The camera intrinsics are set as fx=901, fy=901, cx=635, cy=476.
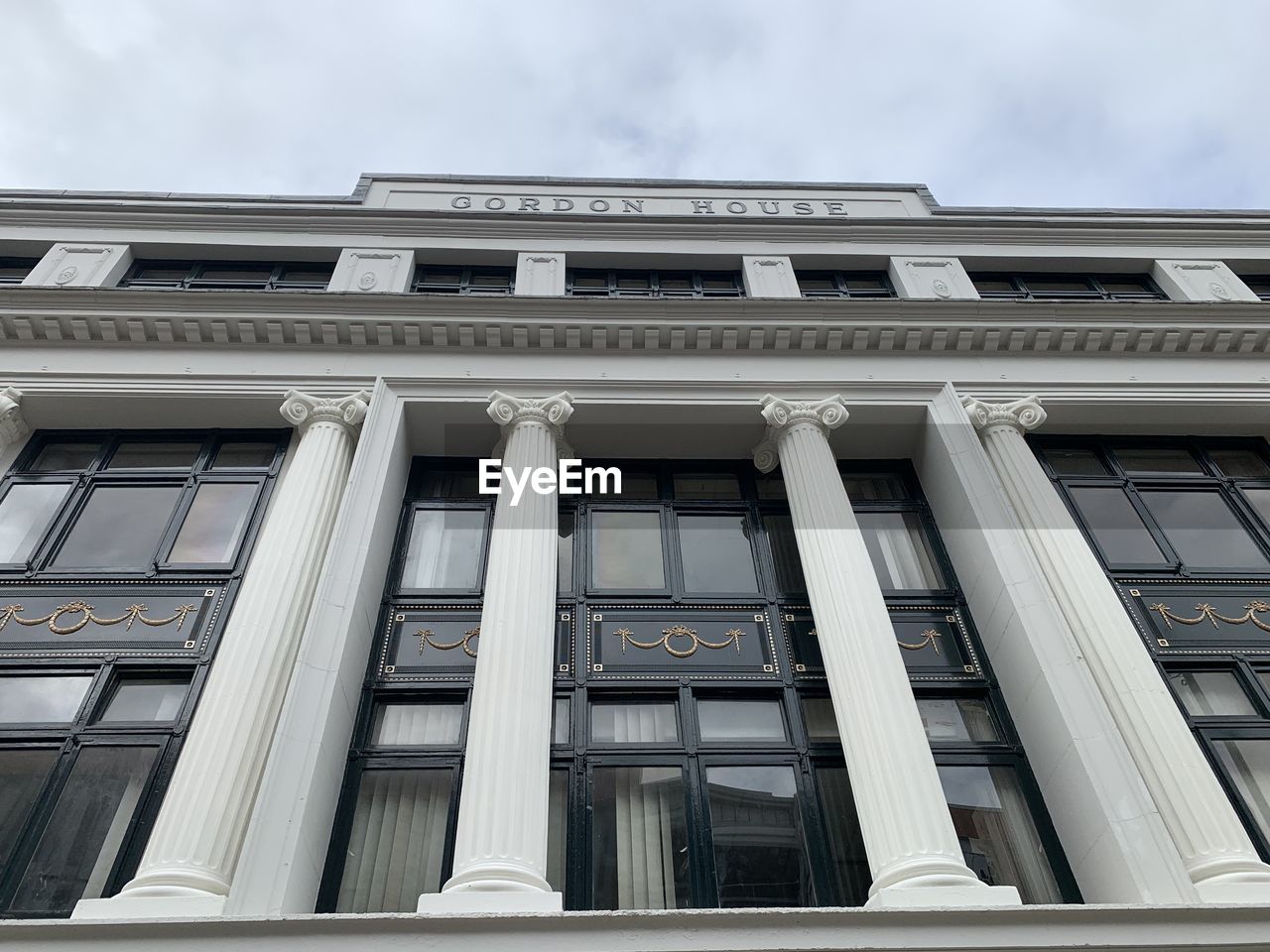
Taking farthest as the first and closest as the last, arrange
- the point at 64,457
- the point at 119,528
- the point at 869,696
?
1. the point at 64,457
2. the point at 119,528
3. the point at 869,696

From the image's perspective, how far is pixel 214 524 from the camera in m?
13.1

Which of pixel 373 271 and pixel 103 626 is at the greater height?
pixel 373 271

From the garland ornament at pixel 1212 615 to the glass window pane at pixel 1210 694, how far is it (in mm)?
780

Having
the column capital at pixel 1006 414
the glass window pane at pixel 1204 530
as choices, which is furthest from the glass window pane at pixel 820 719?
the glass window pane at pixel 1204 530

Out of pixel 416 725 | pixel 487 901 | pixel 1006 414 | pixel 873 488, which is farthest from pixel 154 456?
pixel 1006 414

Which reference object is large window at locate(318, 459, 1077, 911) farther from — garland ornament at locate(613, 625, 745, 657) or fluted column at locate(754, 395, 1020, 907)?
fluted column at locate(754, 395, 1020, 907)

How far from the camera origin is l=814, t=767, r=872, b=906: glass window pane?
9.81m

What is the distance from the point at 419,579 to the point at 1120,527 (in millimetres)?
10513

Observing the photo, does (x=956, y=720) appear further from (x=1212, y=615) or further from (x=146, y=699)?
(x=146, y=699)

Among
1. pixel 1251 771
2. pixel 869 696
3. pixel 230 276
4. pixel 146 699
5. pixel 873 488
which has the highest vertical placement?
pixel 230 276

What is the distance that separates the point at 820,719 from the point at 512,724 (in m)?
4.01

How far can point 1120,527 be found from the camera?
13.7m

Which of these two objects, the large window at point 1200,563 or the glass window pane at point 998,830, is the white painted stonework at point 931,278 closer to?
the large window at point 1200,563

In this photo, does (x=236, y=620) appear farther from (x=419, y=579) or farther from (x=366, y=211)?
(x=366, y=211)
